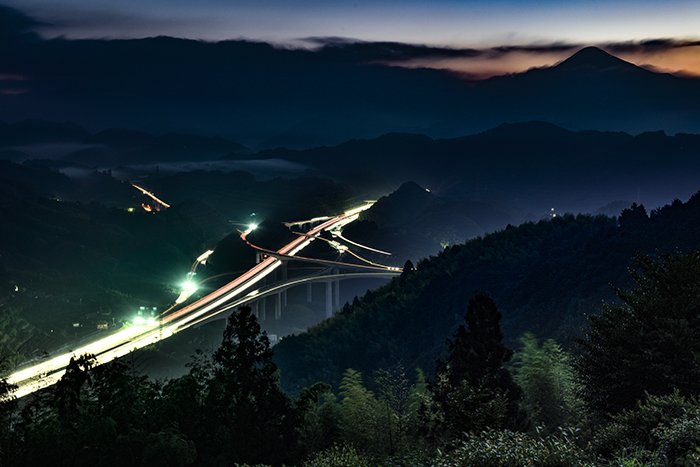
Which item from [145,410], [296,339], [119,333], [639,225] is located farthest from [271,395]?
[639,225]

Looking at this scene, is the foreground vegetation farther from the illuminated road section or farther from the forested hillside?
the forested hillside

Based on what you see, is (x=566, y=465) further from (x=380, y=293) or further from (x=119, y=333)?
(x=380, y=293)

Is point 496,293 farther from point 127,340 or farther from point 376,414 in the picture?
point 376,414

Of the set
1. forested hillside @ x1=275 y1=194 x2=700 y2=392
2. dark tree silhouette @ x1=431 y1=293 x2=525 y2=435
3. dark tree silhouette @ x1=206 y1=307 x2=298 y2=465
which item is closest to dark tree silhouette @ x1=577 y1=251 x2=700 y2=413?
dark tree silhouette @ x1=431 y1=293 x2=525 y2=435

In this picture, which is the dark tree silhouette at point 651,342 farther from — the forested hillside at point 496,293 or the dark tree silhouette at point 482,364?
the forested hillside at point 496,293

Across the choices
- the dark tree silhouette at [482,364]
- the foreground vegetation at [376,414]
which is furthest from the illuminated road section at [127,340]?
the dark tree silhouette at [482,364]

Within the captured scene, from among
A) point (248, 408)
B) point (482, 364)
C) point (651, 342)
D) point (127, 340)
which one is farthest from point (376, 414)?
point (127, 340)
